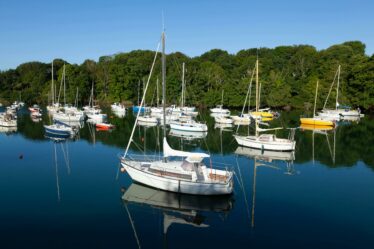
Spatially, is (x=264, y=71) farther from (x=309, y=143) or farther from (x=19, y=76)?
(x=19, y=76)

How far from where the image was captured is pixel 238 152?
4325cm

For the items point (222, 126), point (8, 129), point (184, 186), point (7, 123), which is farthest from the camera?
point (222, 126)

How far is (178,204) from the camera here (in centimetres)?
2423

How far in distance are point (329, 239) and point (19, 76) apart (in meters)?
147

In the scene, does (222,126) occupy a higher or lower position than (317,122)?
lower

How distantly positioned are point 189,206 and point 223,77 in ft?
318

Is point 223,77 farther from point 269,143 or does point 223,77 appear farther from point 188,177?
point 188,177

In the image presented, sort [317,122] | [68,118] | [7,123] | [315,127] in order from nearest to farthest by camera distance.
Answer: [7,123], [315,127], [317,122], [68,118]

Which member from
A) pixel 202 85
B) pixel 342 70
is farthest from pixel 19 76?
pixel 342 70

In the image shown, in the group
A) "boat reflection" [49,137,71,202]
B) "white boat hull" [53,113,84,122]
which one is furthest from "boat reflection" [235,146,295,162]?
"white boat hull" [53,113,84,122]

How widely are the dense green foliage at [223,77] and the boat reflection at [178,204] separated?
251 ft

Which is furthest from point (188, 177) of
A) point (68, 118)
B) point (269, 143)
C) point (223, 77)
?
point (223, 77)

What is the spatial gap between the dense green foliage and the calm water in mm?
Answer: 64928

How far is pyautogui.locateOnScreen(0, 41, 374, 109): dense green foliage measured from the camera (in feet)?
331
